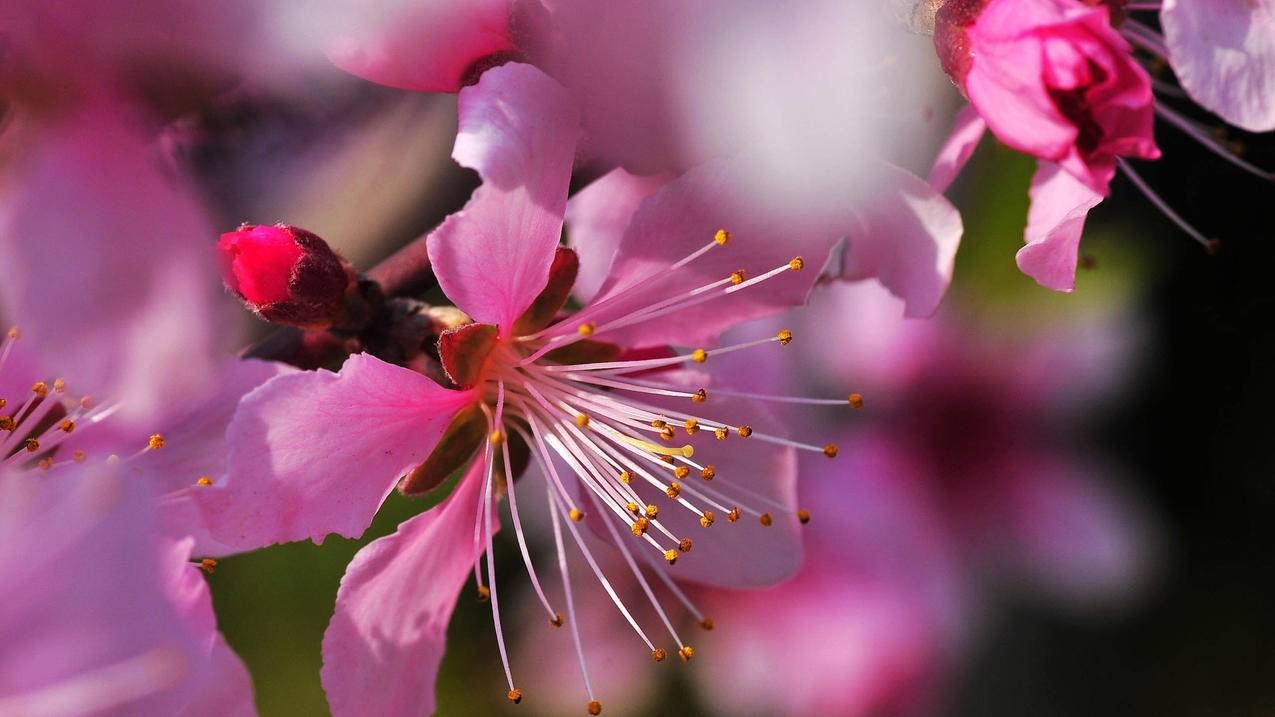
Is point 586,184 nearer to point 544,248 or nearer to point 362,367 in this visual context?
point 544,248

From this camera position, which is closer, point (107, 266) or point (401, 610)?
point (107, 266)

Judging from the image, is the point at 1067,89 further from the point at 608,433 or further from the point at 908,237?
the point at 608,433

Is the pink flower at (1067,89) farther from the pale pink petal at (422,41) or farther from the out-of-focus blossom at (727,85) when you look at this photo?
the pale pink petal at (422,41)

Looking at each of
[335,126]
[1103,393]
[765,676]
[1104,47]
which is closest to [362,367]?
[335,126]

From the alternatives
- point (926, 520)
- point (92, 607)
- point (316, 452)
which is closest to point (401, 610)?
point (316, 452)

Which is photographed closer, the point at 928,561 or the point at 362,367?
the point at 362,367

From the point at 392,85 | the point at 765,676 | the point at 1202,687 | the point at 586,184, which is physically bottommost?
the point at 1202,687

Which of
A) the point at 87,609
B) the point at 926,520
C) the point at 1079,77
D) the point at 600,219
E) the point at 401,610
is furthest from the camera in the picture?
the point at 926,520

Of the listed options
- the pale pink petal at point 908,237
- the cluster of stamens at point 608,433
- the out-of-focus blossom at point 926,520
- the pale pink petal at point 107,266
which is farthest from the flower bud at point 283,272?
the out-of-focus blossom at point 926,520
